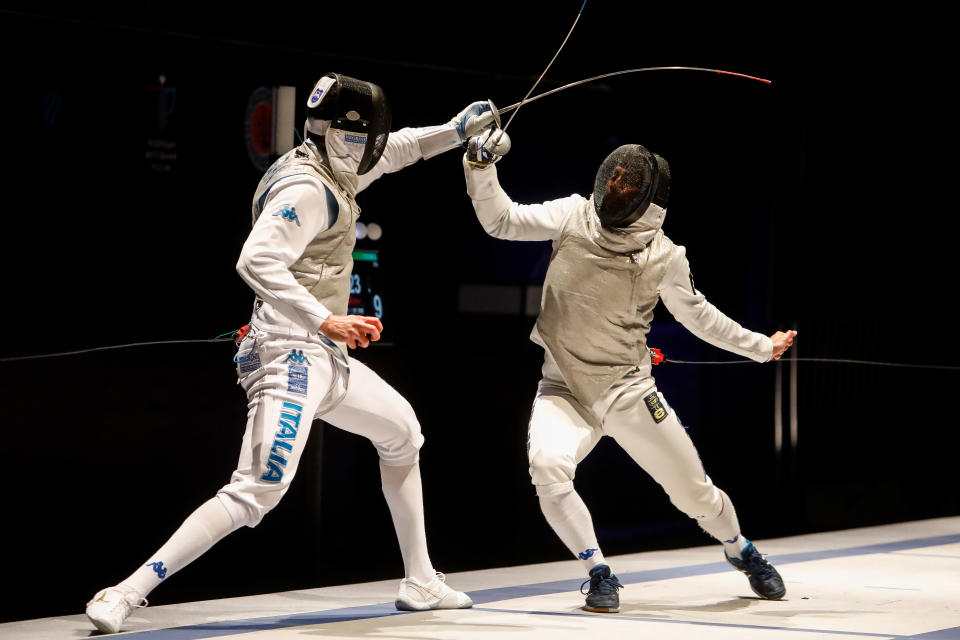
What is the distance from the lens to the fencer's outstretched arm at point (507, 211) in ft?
10.6

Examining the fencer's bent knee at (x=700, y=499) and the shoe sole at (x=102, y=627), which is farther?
the fencer's bent knee at (x=700, y=499)

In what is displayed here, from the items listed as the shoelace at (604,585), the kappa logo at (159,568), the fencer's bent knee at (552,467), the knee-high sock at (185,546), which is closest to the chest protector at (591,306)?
the fencer's bent knee at (552,467)

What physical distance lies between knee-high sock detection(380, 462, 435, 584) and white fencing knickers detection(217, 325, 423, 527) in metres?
0.12

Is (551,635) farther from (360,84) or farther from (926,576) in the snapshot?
(926,576)

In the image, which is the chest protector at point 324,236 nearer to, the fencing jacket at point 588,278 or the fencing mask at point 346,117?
the fencing mask at point 346,117

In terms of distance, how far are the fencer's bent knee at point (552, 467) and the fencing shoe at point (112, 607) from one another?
3.20ft

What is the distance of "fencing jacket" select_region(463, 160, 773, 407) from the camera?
3293 mm

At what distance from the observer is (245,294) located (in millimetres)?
5449

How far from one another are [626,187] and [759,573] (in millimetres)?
1086

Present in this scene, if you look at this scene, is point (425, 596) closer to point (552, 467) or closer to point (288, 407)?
point (552, 467)

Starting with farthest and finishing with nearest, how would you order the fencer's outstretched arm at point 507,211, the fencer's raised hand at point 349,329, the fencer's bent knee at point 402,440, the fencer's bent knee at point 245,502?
1. the fencer's outstretched arm at point 507,211
2. the fencer's bent knee at point 402,440
3. the fencer's bent knee at point 245,502
4. the fencer's raised hand at point 349,329

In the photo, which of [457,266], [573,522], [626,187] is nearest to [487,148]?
[626,187]

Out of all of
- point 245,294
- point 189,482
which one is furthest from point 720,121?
point 189,482

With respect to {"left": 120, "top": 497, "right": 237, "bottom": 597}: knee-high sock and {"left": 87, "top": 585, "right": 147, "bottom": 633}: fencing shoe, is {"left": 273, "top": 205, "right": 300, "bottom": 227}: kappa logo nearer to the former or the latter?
{"left": 120, "top": 497, "right": 237, "bottom": 597}: knee-high sock
